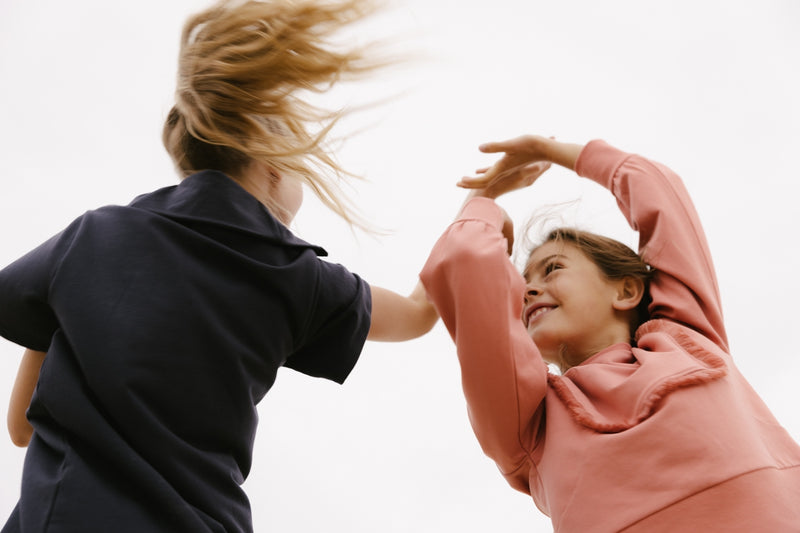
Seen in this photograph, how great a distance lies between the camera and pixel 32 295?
0.79 m

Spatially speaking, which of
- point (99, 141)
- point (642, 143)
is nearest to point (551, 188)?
point (642, 143)

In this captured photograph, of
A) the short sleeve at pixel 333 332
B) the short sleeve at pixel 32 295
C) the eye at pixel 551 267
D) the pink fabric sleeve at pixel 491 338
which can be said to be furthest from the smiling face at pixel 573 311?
the short sleeve at pixel 32 295

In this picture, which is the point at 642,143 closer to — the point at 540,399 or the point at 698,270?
the point at 698,270

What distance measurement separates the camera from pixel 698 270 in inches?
39.9

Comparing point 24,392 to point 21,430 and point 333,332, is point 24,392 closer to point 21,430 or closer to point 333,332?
point 21,430

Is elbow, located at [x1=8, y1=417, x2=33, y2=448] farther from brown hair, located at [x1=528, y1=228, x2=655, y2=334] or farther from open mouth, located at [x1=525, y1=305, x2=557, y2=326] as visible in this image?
brown hair, located at [x1=528, y1=228, x2=655, y2=334]

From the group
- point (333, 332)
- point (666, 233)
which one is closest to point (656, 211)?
point (666, 233)

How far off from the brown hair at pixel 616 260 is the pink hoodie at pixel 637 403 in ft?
0.11

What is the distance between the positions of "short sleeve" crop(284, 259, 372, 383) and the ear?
38 centimetres

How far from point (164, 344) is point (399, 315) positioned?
1.09 ft

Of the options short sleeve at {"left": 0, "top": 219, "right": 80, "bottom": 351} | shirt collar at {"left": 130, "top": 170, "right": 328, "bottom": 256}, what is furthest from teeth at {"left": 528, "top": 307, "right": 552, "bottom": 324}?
short sleeve at {"left": 0, "top": 219, "right": 80, "bottom": 351}

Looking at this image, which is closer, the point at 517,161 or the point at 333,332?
the point at 333,332

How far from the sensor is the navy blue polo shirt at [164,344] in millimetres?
689

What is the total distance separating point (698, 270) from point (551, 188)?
0.55m
